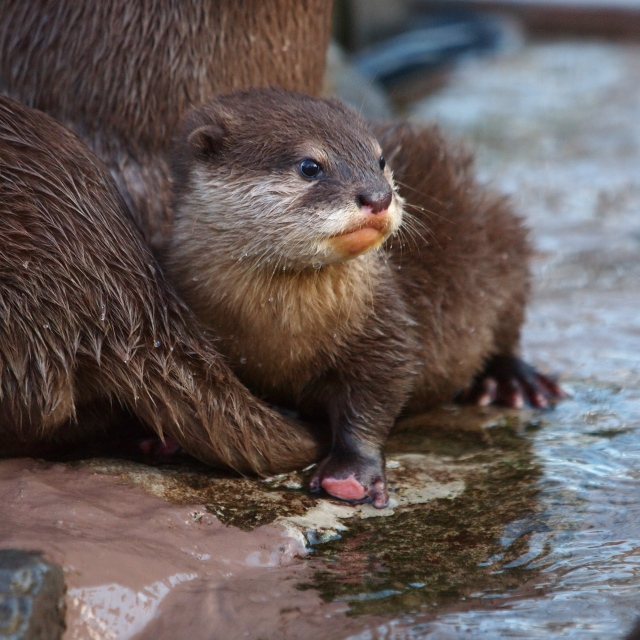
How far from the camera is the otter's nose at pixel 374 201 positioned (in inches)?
87.0

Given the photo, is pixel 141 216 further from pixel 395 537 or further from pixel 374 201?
pixel 395 537

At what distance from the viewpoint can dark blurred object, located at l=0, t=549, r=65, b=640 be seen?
5.76ft

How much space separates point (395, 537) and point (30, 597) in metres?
0.78

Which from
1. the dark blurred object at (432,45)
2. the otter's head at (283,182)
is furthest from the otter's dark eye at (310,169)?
the dark blurred object at (432,45)

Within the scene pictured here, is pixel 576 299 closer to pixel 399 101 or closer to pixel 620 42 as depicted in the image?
pixel 399 101

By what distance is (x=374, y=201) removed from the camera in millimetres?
2213

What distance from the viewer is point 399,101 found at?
25.1ft

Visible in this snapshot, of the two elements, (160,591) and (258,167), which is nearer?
(160,591)

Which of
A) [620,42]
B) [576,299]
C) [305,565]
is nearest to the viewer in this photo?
[305,565]

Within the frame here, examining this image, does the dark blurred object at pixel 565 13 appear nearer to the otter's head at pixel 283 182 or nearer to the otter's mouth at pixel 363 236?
the otter's head at pixel 283 182

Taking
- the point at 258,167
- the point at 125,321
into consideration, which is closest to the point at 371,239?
the point at 258,167

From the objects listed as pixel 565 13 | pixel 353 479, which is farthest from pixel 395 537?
pixel 565 13

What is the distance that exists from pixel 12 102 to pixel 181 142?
387 millimetres

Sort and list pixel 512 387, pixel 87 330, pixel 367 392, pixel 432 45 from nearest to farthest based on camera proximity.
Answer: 1. pixel 87 330
2. pixel 367 392
3. pixel 512 387
4. pixel 432 45
